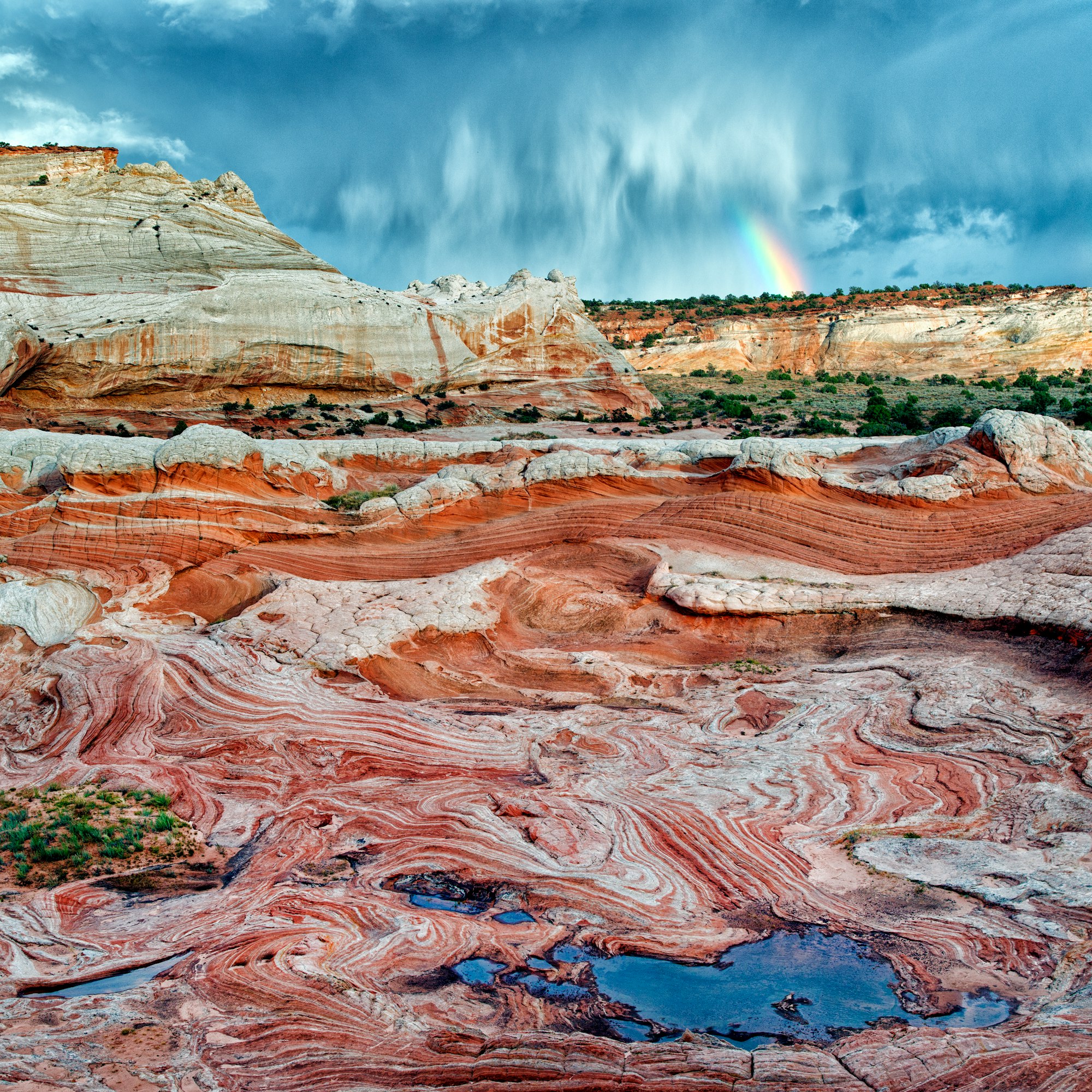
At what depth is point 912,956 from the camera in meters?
6.41

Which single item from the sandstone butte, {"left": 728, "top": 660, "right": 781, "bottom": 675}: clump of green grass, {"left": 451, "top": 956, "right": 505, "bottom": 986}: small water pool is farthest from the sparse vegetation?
{"left": 728, "top": 660, "right": 781, "bottom": 675}: clump of green grass

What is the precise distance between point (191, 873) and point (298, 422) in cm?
2287

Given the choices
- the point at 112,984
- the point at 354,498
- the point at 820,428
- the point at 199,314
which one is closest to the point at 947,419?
the point at 820,428

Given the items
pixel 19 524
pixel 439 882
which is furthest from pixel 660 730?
pixel 19 524

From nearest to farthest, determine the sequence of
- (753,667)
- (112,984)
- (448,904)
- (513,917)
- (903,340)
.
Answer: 1. (112,984)
2. (513,917)
3. (448,904)
4. (753,667)
5. (903,340)

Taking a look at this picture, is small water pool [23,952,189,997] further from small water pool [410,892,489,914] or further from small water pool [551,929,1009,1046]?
small water pool [551,929,1009,1046]

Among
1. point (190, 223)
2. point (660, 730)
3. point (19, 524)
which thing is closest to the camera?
point (660, 730)

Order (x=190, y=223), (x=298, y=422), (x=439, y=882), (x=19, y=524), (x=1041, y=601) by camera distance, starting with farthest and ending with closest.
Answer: (x=190, y=223) → (x=298, y=422) → (x=19, y=524) → (x=1041, y=601) → (x=439, y=882)

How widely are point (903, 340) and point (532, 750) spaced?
63516mm

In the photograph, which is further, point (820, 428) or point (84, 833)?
point (820, 428)

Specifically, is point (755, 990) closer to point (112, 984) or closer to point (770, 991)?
point (770, 991)

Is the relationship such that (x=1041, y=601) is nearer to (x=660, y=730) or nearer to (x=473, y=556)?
(x=660, y=730)

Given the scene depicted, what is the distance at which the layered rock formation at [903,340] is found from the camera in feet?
201

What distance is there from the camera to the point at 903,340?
64.8 metres
